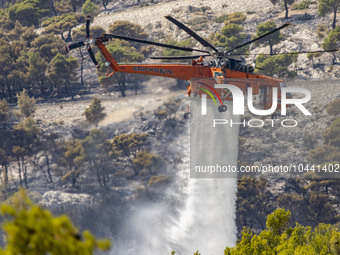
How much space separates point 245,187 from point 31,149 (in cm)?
3199

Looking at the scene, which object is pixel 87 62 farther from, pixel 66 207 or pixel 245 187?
pixel 245 187

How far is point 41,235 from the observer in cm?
1093

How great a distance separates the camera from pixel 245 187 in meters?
70.3

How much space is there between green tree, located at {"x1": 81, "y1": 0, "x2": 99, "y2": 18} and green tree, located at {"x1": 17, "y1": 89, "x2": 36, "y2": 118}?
3630cm

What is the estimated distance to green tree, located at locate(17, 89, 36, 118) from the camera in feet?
274

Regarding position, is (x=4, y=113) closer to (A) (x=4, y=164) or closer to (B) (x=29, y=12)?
(A) (x=4, y=164)

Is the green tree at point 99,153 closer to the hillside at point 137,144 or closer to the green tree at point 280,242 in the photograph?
the hillside at point 137,144

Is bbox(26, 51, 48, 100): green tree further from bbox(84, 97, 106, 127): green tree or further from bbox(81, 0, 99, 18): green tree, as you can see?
bbox(81, 0, 99, 18): green tree

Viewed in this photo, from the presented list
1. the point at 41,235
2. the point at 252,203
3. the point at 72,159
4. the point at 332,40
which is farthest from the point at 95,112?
the point at 41,235

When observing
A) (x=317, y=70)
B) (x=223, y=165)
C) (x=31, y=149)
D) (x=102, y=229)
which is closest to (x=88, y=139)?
(x=31, y=149)

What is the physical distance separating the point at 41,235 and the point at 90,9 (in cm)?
10989

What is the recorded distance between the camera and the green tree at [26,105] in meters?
83.6

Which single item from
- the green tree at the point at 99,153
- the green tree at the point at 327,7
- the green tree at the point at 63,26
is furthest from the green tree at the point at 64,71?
the green tree at the point at 327,7

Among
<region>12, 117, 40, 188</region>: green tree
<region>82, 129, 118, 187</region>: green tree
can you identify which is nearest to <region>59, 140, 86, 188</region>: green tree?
<region>82, 129, 118, 187</region>: green tree
